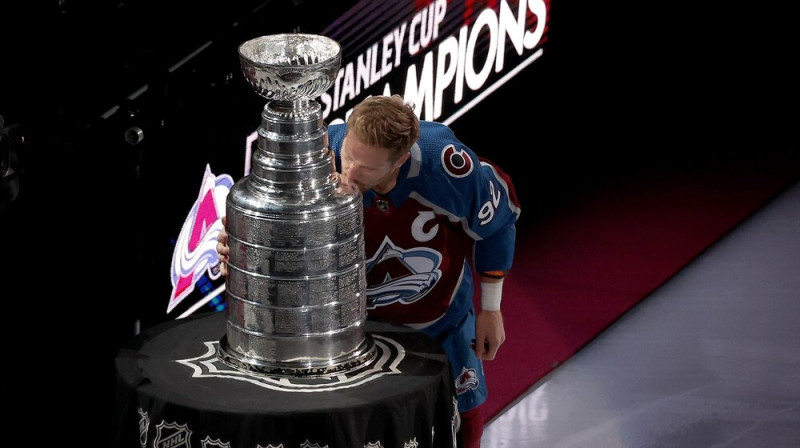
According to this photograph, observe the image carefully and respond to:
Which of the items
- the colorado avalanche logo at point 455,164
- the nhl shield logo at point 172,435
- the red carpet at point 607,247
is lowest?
the nhl shield logo at point 172,435

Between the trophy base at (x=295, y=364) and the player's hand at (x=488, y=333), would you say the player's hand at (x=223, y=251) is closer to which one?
the trophy base at (x=295, y=364)

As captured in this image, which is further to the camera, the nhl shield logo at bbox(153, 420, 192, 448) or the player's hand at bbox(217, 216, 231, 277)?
the player's hand at bbox(217, 216, 231, 277)

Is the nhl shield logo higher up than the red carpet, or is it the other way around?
the red carpet

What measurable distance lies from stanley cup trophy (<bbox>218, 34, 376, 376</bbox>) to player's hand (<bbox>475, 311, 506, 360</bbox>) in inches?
29.4

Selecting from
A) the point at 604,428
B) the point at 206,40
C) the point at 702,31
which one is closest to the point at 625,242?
the point at 702,31

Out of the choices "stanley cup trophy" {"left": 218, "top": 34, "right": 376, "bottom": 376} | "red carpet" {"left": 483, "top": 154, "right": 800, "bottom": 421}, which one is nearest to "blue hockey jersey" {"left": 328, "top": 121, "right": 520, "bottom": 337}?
"stanley cup trophy" {"left": 218, "top": 34, "right": 376, "bottom": 376}

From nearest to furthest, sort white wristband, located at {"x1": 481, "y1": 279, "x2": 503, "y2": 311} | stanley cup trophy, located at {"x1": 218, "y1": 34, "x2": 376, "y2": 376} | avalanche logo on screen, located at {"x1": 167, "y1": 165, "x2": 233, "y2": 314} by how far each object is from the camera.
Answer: stanley cup trophy, located at {"x1": 218, "y1": 34, "x2": 376, "y2": 376} → white wristband, located at {"x1": 481, "y1": 279, "x2": 503, "y2": 311} → avalanche logo on screen, located at {"x1": 167, "y1": 165, "x2": 233, "y2": 314}

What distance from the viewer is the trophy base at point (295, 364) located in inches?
118

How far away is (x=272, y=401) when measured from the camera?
286 cm

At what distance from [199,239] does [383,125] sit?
108cm

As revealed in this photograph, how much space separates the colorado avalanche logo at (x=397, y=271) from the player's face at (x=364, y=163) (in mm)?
279

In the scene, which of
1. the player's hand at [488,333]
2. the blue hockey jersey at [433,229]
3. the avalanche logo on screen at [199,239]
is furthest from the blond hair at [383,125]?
the avalanche logo on screen at [199,239]

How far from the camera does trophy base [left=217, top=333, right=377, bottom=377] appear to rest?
299cm

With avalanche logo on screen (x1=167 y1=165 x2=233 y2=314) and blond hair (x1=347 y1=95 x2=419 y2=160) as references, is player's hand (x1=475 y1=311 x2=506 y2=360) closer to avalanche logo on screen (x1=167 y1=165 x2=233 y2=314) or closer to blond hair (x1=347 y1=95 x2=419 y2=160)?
blond hair (x1=347 y1=95 x2=419 y2=160)
